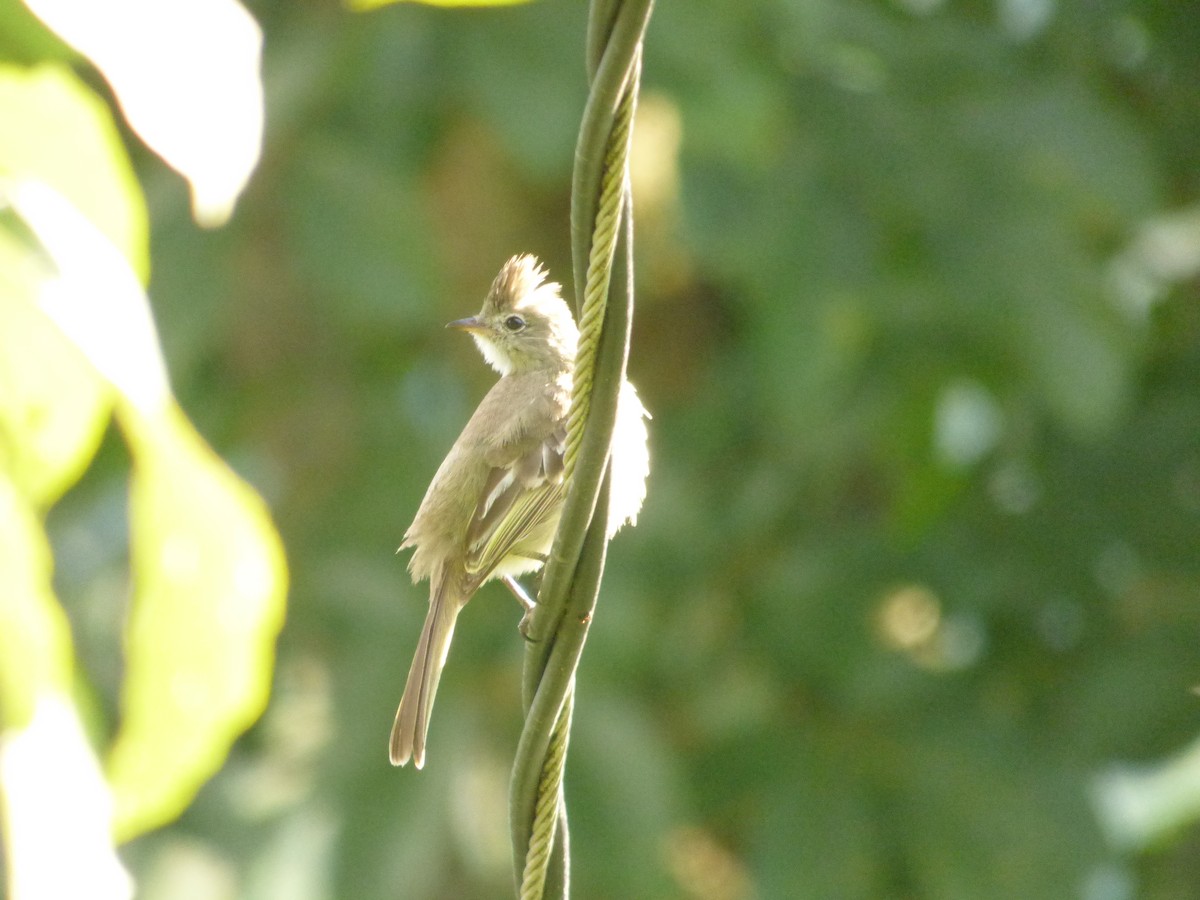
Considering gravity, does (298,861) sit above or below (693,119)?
below

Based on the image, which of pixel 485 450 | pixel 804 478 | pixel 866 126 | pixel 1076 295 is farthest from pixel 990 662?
pixel 485 450

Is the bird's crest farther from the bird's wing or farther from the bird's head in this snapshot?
the bird's wing

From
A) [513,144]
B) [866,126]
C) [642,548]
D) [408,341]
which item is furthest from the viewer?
[408,341]

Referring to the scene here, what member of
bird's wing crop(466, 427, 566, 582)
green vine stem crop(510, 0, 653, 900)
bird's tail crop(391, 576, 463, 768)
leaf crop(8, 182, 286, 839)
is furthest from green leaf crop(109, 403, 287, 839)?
bird's wing crop(466, 427, 566, 582)

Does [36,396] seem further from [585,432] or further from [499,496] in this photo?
[499,496]

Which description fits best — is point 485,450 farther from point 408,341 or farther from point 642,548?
point 408,341

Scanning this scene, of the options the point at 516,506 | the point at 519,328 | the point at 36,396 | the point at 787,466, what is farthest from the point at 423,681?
the point at 787,466

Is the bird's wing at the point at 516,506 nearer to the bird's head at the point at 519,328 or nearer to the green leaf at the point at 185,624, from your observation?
the bird's head at the point at 519,328
